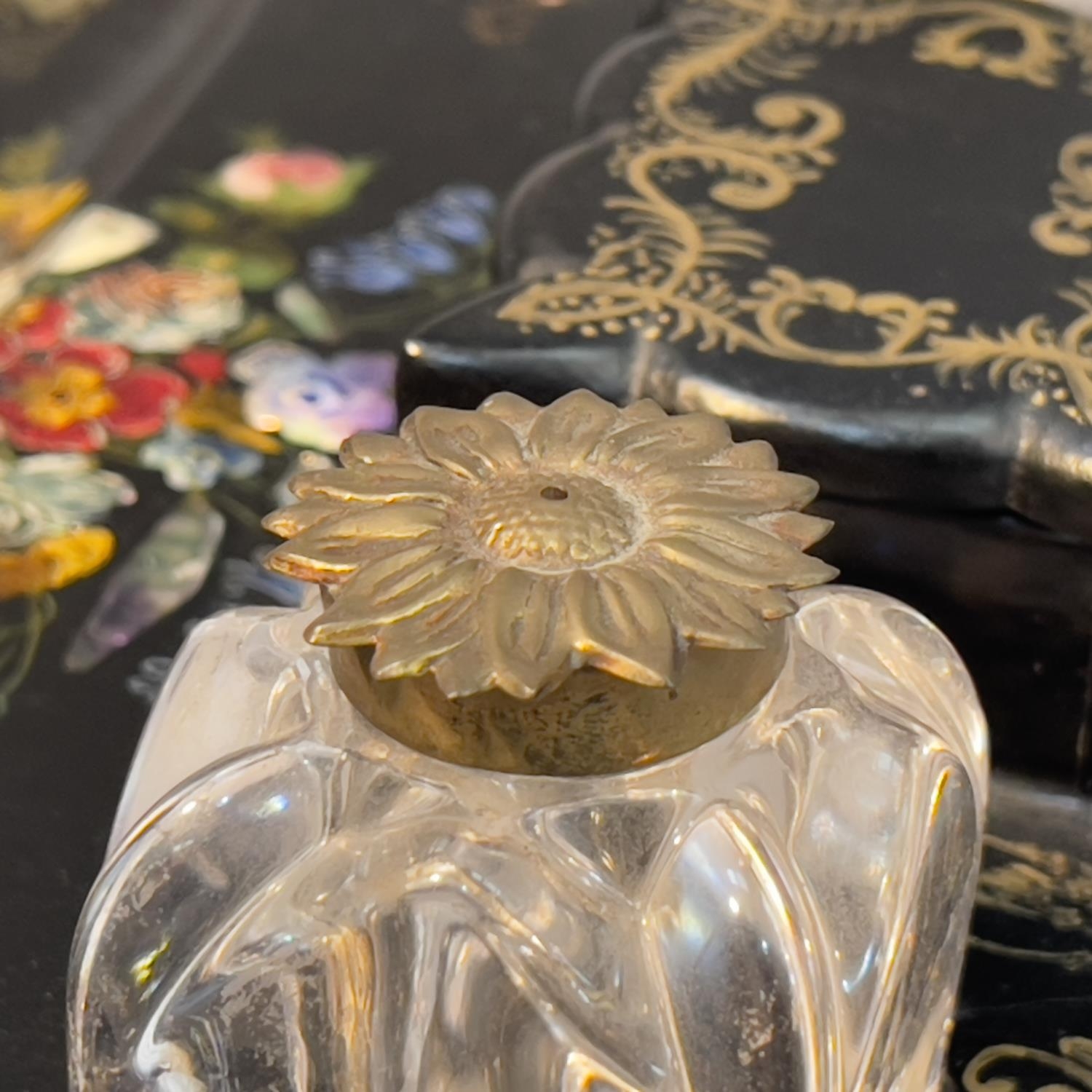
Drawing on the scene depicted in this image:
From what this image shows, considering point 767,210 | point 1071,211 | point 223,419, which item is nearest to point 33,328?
point 223,419

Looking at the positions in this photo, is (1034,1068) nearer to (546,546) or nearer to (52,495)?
(546,546)

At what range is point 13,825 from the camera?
0.50 metres

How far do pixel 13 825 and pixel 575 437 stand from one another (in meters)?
0.26

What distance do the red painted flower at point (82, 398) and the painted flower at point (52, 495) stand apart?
0.01 metres

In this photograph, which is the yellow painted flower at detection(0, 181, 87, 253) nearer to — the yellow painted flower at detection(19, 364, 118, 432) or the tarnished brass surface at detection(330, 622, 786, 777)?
the yellow painted flower at detection(19, 364, 118, 432)

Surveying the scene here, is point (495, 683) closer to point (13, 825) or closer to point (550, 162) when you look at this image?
point (13, 825)

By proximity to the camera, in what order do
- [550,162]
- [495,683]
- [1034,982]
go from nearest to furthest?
[495,683]
[1034,982]
[550,162]

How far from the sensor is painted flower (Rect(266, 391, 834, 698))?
0.99 feet

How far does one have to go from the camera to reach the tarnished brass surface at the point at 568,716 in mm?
305

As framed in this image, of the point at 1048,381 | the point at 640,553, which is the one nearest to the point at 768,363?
the point at 1048,381

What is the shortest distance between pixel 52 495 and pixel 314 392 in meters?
0.11

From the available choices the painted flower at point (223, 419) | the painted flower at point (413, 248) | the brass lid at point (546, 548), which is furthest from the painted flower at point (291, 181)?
the brass lid at point (546, 548)

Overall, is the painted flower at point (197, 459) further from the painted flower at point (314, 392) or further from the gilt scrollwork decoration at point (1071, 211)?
the gilt scrollwork decoration at point (1071, 211)

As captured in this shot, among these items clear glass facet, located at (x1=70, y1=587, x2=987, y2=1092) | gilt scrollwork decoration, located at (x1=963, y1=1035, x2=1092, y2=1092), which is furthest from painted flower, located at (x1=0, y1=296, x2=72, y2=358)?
gilt scrollwork decoration, located at (x1=963, y1=1035, x2=1092, y2=1092)
